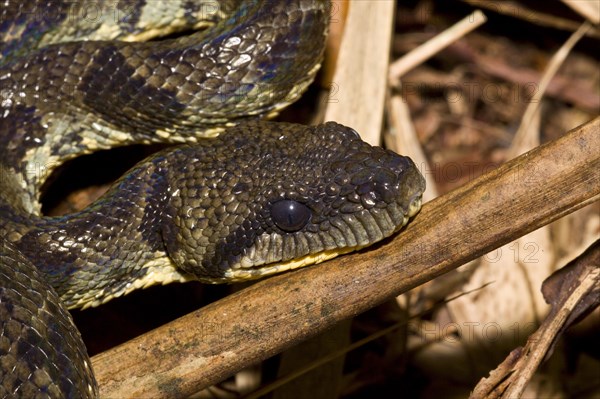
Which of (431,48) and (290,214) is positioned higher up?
(431,48)

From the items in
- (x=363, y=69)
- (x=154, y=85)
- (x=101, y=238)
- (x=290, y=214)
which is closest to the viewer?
(x=290, y=214)

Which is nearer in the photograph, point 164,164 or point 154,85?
point 164,164

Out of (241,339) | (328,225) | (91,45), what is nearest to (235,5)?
(91,45)

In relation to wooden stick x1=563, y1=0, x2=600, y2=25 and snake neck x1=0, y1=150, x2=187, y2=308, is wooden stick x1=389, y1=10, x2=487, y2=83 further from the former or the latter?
snake neck x1=0, y1=150, x2=187, y2=308

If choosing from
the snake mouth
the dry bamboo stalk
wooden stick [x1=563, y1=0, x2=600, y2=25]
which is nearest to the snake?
the snake mouth

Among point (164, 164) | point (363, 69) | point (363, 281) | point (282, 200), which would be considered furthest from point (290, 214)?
point (363, 69)

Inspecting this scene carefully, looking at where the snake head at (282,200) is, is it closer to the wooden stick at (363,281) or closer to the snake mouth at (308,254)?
the snake mouth at (308,254)

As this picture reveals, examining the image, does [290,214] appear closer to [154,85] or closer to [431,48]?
[154,85]

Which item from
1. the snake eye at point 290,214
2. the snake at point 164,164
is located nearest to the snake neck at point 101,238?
the snake at point 164,164
